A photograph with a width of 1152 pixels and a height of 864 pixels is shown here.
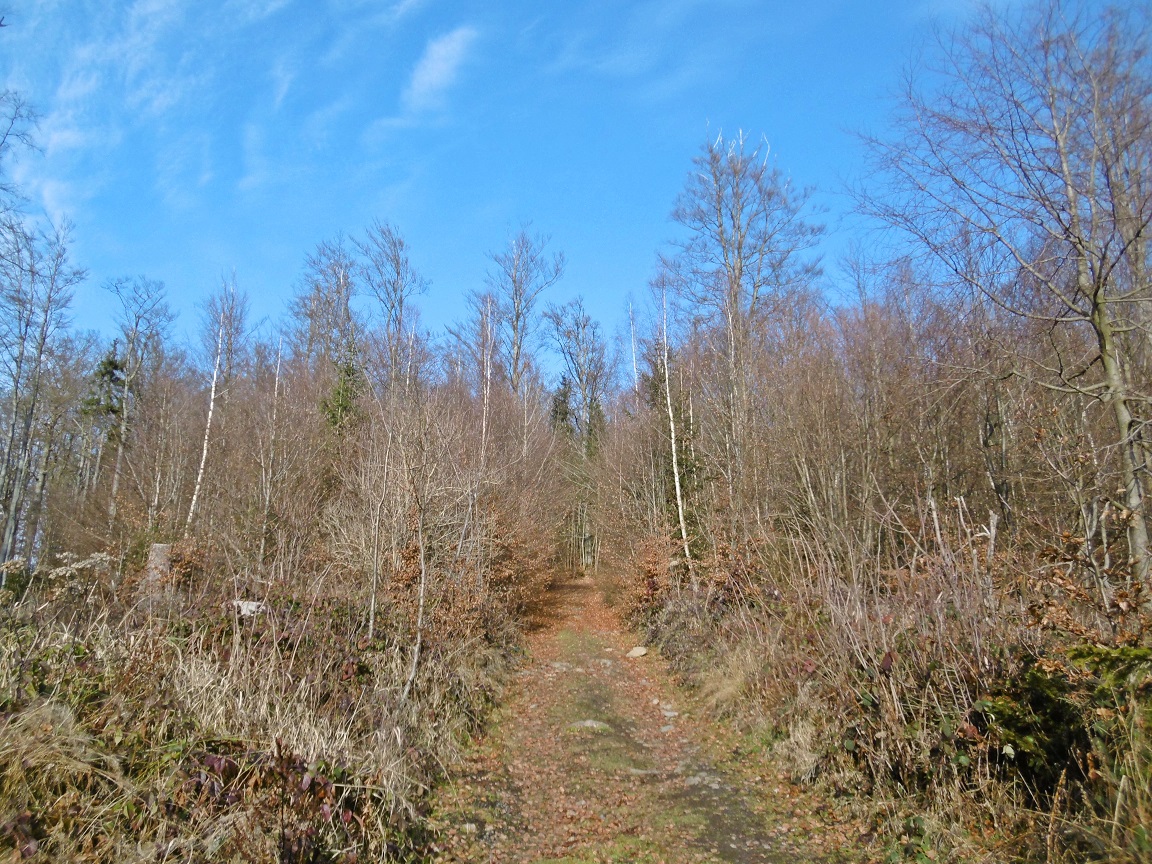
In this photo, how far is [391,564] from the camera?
10859 mm

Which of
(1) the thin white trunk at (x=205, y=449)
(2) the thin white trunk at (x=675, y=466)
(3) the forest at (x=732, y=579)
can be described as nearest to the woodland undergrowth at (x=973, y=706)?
(3) the forest at (x=732, y=579)

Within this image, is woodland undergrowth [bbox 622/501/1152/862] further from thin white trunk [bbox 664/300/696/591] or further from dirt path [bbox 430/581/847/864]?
thin white trunk [bbox 664/300/696/591]

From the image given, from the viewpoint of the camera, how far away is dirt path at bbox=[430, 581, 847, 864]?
550cm

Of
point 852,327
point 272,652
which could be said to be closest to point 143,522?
point 272,652

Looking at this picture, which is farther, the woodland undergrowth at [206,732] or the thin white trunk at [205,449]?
the thin white trunk at [205,449]

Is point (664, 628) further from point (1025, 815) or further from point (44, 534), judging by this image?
point (44, 534)

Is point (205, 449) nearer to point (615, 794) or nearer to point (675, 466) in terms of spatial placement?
point (675, 466)

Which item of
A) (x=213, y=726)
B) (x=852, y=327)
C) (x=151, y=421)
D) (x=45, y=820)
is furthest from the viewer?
(x=151, y=421)

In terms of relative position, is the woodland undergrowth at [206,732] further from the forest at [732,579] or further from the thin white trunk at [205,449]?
the thin white trunk at [205,449]

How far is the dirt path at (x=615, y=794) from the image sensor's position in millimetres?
5496

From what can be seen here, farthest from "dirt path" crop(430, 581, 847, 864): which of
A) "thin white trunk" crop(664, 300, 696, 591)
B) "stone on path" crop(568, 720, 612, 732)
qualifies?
"thin white trunk" crop(664, 300, 696, 591)

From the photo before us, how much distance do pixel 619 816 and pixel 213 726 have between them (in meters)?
3.44

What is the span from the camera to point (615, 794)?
6691 mm

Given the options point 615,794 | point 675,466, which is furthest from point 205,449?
point 615,794
